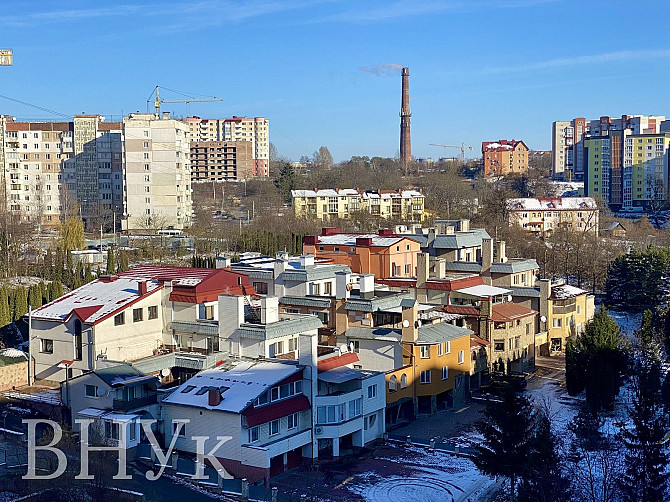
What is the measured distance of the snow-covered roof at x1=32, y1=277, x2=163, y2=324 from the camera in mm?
16906

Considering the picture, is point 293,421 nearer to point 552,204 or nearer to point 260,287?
point 260,287


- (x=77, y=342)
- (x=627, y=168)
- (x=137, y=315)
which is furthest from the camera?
(x=627, y=168)

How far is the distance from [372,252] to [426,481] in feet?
37.7

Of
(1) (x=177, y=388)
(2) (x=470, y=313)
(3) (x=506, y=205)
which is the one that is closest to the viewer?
(1) (x=177, y=388)

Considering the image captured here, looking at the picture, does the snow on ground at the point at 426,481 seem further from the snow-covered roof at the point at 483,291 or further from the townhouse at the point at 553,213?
the townhouse at the point at 553,213

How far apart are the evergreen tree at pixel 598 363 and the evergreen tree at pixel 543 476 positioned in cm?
418

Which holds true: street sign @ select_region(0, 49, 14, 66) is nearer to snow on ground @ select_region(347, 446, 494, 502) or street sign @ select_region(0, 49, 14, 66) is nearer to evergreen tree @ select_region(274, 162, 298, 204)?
evergreen tree @ select_region(274, 162, 298, 204)

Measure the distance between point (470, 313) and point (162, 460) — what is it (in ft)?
29.6

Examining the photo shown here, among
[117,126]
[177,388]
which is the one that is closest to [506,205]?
[117,126]

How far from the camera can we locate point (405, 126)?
78562 mm

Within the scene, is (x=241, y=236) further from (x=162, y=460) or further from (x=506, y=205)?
(x=162, y=460)

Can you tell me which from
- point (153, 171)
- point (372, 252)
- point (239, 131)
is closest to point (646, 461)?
point (372, 252)

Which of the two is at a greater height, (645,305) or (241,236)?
(241,236)

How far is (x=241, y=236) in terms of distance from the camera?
3503 centimetres
